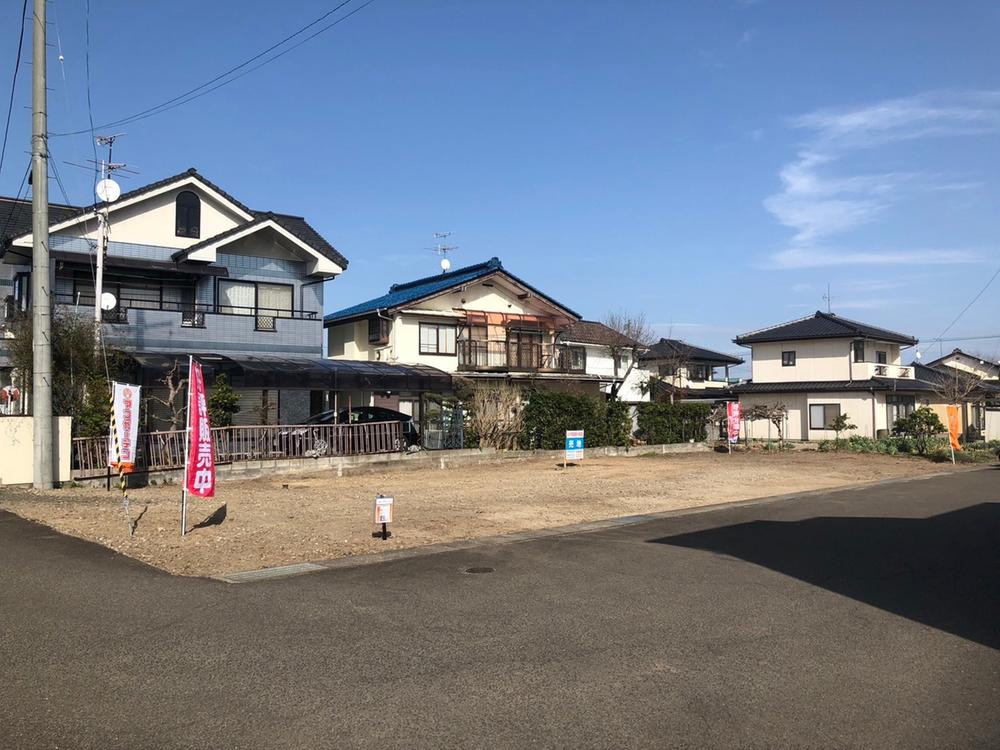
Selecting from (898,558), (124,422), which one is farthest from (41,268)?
(898,558)

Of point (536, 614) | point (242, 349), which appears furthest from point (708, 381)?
point (536, 614)

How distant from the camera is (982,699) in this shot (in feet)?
16.2

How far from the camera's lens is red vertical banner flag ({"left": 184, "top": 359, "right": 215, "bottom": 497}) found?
433 inches

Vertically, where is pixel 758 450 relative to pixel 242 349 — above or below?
below

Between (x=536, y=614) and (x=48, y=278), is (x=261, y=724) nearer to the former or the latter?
(x=536, y=614)

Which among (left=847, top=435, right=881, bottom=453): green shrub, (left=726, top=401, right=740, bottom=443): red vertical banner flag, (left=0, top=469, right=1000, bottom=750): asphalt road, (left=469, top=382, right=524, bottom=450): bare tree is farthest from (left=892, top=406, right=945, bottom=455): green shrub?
(left=0, top=469, right=1000, bottom=750): asphalt road

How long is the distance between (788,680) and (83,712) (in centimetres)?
431

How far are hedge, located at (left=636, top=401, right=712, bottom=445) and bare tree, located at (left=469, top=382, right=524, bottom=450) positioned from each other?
709 centimetres

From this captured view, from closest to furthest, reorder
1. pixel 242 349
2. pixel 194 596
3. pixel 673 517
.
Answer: pixel 194 596 → pixel 673 517 → pixel 242 349

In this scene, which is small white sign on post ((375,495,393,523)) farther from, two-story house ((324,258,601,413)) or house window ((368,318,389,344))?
house window ((368,318,389,344))

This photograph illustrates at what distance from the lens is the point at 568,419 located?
27078mm

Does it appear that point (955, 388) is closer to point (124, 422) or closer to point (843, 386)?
point (843, 386)

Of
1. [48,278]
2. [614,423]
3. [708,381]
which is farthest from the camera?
[708,381]

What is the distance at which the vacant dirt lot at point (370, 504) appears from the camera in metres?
10.4
